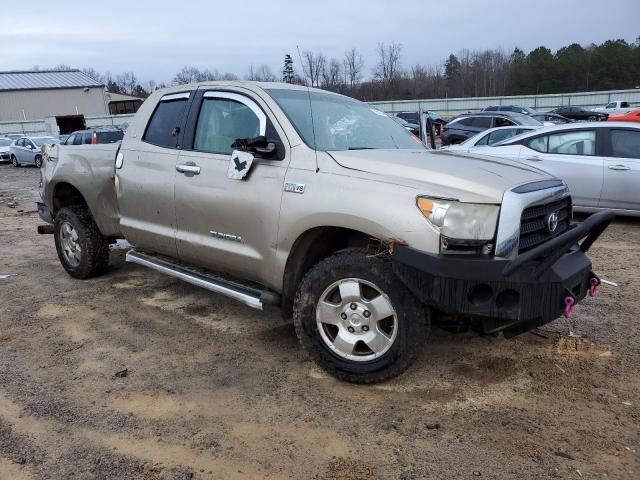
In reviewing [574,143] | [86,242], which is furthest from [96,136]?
[574,143]

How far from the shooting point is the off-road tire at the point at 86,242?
19.3 ft

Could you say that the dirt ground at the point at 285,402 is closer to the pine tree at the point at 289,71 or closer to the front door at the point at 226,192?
the front door at the point at 226,192

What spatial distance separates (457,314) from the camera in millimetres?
3188

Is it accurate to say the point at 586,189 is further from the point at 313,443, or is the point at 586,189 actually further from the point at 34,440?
the point at 34,440

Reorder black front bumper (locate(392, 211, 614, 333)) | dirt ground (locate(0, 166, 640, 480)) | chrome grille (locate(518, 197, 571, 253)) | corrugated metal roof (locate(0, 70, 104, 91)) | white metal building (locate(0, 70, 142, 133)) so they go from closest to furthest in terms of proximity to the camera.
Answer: dirt ground (locate(0, 166, 640, 480)) → black front bumper (locate(392, 211, 614, 333)) → chrome grille (locate(518, 197, 571, 253)) → white metal building (locate(0, 70, 142, 133)) → corrugated metal roof (locate(0, 70, 104, 91))

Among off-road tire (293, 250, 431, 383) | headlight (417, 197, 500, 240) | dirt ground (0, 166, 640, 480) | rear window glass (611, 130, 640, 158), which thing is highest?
rear window glass (611, 130, 640, 158)

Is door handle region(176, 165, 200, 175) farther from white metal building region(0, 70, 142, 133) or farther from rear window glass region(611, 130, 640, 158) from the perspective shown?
white metal building region(0, 70, 142, 133)

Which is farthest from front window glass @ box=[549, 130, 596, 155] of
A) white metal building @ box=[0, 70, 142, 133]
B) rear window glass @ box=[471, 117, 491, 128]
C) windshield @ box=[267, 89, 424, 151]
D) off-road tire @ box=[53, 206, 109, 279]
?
white metal building @ box=[0, 70, 142, 133]

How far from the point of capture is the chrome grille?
329 centimetres

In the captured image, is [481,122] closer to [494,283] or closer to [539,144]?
[539,144]

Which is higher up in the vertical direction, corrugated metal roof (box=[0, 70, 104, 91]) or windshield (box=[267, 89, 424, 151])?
corrugated metal roof (box=[0, 70, 104, 91])

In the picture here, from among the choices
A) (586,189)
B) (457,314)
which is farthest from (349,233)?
(586,189)

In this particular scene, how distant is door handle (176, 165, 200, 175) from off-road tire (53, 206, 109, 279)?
6.23 ft

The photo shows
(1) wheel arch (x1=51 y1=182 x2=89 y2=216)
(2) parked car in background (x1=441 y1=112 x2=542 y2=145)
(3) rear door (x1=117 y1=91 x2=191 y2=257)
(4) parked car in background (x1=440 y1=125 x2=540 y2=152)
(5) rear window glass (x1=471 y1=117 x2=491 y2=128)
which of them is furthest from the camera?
(5) rear window glass (x1=471 y1=117 x2=491 y2=128)
